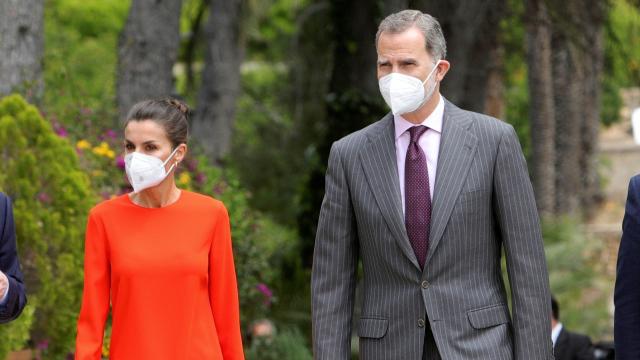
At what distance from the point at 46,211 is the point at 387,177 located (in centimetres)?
329

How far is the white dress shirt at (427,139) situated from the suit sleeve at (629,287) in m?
0.80

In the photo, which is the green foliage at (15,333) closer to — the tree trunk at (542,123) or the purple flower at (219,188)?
the purple flower at (219,188)

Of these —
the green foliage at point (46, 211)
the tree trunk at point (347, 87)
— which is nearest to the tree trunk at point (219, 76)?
the tree trunk at point (347, 87)

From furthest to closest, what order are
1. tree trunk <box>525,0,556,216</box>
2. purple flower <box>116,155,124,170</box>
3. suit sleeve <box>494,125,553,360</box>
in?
tree trunk <box>525,0,556,216</box> < purple flower <box>116,155,124,170</box> < suit sleeve <box>494,125,553,360</box>

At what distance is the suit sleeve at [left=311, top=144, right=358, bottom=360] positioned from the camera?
5.29 metres

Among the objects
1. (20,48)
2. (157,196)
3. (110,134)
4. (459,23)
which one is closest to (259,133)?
(459,23)

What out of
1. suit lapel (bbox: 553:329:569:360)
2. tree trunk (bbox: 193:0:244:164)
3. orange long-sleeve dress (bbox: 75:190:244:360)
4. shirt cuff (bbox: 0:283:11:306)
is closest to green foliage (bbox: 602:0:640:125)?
suit lapel (bbox: 553:329:569:360)

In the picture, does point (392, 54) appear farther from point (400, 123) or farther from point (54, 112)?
point (54, 112)

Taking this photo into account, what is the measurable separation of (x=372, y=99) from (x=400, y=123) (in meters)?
7.98

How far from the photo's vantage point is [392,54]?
521 centimetres

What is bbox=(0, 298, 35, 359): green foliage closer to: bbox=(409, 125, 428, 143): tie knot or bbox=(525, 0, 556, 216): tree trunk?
bbox=(409, 125, 428, 143): tie knot

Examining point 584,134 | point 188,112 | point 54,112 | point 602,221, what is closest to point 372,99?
point 54,112

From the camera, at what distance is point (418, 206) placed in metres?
5.13

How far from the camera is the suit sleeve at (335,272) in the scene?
5289 mm
